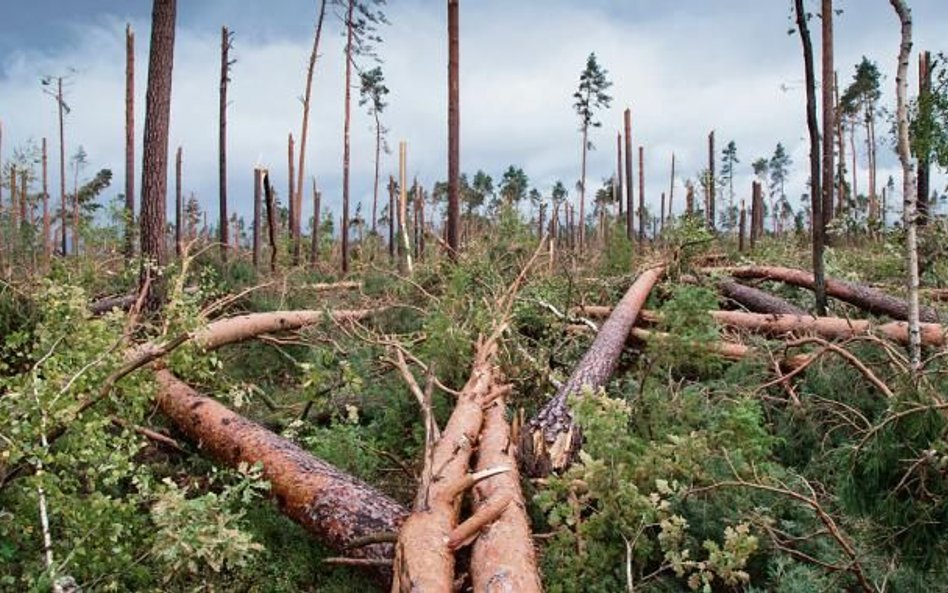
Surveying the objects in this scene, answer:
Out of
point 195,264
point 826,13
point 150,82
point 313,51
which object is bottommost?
point 195,264

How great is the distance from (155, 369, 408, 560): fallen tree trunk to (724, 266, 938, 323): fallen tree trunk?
541 centimetres

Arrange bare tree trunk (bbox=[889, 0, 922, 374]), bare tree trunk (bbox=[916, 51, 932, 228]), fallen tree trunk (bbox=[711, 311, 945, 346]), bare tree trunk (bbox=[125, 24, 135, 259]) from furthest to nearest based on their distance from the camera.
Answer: bare tree trunk (bbox=[125, 24, 135, 259])
bare tree trunk (bbox=[916, 51, 932, 228])
fallen tree trunk (bbox=[711, 311, 945, 346])
bare tree trunk (bbox=[889, 0, 922, 374])

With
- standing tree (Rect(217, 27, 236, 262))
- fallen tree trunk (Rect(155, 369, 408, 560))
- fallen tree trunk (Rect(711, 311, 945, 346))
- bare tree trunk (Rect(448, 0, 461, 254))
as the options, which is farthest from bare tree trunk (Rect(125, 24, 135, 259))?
fallen tree trunk (Rect(711, 311, 945, 346))

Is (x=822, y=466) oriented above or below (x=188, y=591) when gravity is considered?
above

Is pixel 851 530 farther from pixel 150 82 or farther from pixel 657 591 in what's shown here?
pixel 150 82

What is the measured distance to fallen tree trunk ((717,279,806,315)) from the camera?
22.1 feet

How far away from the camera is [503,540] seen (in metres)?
2.56

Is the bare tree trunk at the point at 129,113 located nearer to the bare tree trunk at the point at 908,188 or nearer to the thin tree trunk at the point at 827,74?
the thin tree trunk at the point at 827,74

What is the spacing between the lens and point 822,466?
3.72 m

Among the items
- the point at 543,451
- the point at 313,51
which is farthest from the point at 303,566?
the point at 313,51

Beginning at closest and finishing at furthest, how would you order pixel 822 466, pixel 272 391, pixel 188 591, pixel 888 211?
pixel 188 591 < pixel 822 466 < pixel 888 211 < pixel 272 391

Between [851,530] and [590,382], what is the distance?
196 cm

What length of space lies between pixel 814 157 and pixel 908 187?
11.8 feet

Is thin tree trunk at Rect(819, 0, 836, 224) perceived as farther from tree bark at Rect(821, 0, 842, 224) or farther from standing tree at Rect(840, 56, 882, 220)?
standing tree at Rect(840, 56, 882, 220)
